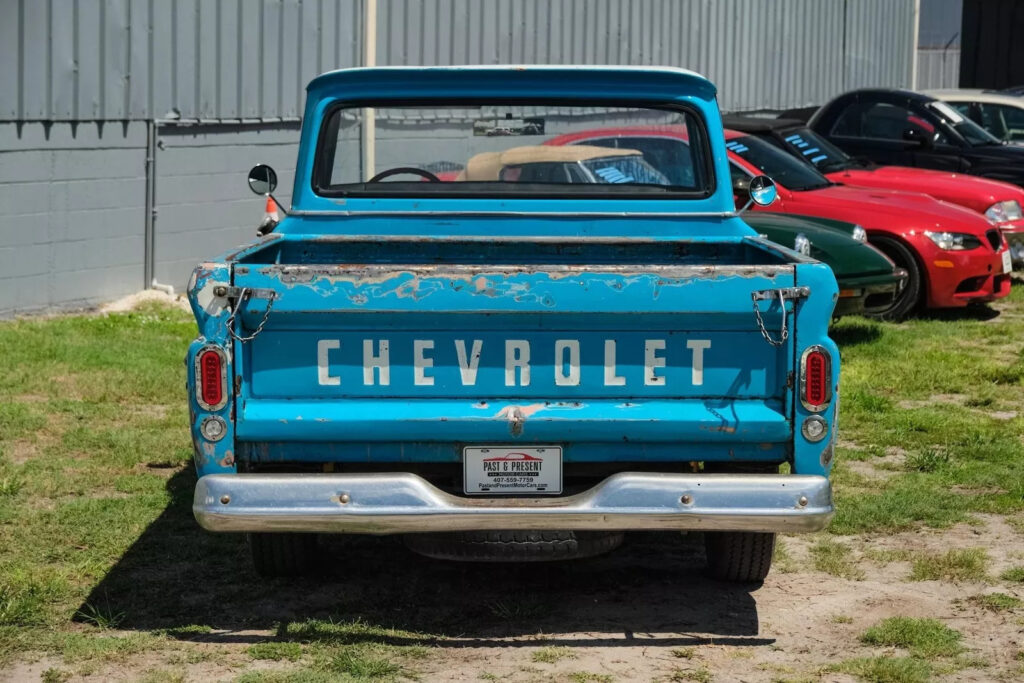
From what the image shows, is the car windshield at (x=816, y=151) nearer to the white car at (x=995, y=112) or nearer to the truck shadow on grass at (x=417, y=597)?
the white car at (x=995, y=112)

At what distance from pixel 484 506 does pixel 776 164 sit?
830 centimetres

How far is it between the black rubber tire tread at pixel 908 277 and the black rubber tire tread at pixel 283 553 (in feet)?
23.5

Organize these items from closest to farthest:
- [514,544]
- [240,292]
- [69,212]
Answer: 1. [240,292]
2. [514,544]
3. [69,212]

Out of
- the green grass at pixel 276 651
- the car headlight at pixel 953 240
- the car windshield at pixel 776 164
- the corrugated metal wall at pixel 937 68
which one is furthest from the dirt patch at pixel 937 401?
the corrugated metal wall at pixel 937 68

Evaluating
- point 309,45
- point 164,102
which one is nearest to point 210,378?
point 164,102

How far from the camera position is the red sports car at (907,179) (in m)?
13.5

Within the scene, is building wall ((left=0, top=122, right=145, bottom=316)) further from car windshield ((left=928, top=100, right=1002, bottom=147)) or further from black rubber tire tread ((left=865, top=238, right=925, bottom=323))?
car windshield ((left=928, top=100, right=1002, bottom=147))

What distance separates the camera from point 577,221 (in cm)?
647

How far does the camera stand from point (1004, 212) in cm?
1351

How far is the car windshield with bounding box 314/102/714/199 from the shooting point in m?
6.59

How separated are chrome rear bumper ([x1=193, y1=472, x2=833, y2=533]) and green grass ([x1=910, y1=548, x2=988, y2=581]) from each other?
124 cm

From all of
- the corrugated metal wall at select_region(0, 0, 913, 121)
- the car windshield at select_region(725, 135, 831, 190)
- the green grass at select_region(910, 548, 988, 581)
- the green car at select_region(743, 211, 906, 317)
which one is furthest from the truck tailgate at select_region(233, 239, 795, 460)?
the car windshield at select_region(725, 135, 831, 190)

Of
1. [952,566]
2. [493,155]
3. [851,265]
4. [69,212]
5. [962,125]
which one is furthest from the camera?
[962,125]

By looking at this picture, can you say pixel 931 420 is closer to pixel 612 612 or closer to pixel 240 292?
pixel 612 612
